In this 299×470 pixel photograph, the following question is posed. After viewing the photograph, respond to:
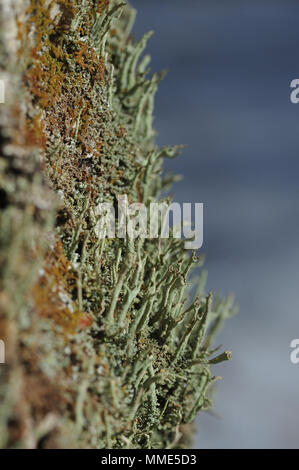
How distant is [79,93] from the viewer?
14.6 ft

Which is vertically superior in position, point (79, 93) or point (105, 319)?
point (79, 93)

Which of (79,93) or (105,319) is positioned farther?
(79,93)

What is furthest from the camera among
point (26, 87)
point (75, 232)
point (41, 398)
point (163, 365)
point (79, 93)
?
point (79, 93)

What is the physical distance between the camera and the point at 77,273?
3.45 meters

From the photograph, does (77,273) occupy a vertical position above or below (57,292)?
above

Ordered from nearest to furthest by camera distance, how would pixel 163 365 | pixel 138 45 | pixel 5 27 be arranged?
pixel 5 27, pixel 163 365, pixel 138 45

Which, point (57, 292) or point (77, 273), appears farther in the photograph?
point (77, 273)

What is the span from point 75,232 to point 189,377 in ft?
6.90

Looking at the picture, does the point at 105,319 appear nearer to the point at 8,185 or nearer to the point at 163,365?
the point at 163,365

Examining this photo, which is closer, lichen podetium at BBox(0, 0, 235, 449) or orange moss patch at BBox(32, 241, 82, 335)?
lichen podetium at BBox(0, 0, 235, 449)

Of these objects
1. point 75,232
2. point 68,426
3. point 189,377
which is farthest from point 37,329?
point 189,377

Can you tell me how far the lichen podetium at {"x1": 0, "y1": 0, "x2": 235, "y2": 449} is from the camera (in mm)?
2346

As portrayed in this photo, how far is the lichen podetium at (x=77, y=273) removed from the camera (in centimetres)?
235

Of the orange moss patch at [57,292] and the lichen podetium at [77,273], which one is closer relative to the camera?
the lichen podetium at [77,273]
